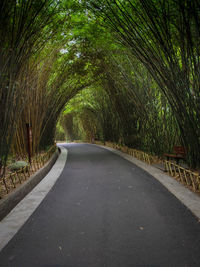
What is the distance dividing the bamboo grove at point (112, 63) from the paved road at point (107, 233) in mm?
1147

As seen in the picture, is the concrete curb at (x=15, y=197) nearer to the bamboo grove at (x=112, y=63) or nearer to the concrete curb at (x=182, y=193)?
the bamboo grove at (x=112, y=63)

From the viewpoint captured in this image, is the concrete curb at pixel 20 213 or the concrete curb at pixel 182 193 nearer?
the concrete curb at pixel 20 213

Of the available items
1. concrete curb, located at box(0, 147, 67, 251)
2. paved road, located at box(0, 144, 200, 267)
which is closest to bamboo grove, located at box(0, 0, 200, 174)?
concrete curb, located at box(0, 147, 67, 251)

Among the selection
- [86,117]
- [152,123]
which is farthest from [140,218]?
[86,117]

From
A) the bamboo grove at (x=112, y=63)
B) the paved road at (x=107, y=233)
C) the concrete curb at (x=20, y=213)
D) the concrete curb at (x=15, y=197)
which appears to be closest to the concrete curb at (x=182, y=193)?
the paved road at (x=107, y=233)

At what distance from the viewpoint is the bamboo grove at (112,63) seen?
2.96m

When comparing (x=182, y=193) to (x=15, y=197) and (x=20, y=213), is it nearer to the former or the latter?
(x=20, y=213)

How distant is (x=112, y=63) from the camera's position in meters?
6.74

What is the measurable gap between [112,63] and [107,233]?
18.5 feet

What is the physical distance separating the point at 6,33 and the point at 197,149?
3.09m

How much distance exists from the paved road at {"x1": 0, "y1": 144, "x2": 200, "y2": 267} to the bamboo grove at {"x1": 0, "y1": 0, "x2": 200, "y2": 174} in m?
1.15

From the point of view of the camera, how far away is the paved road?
62.1 inches

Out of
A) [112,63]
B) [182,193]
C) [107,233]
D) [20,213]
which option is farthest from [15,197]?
[112,63]

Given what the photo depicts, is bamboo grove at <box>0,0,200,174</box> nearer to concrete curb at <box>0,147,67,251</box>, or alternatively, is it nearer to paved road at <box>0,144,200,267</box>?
concrete curb at <box>0,147,67,251</box>
